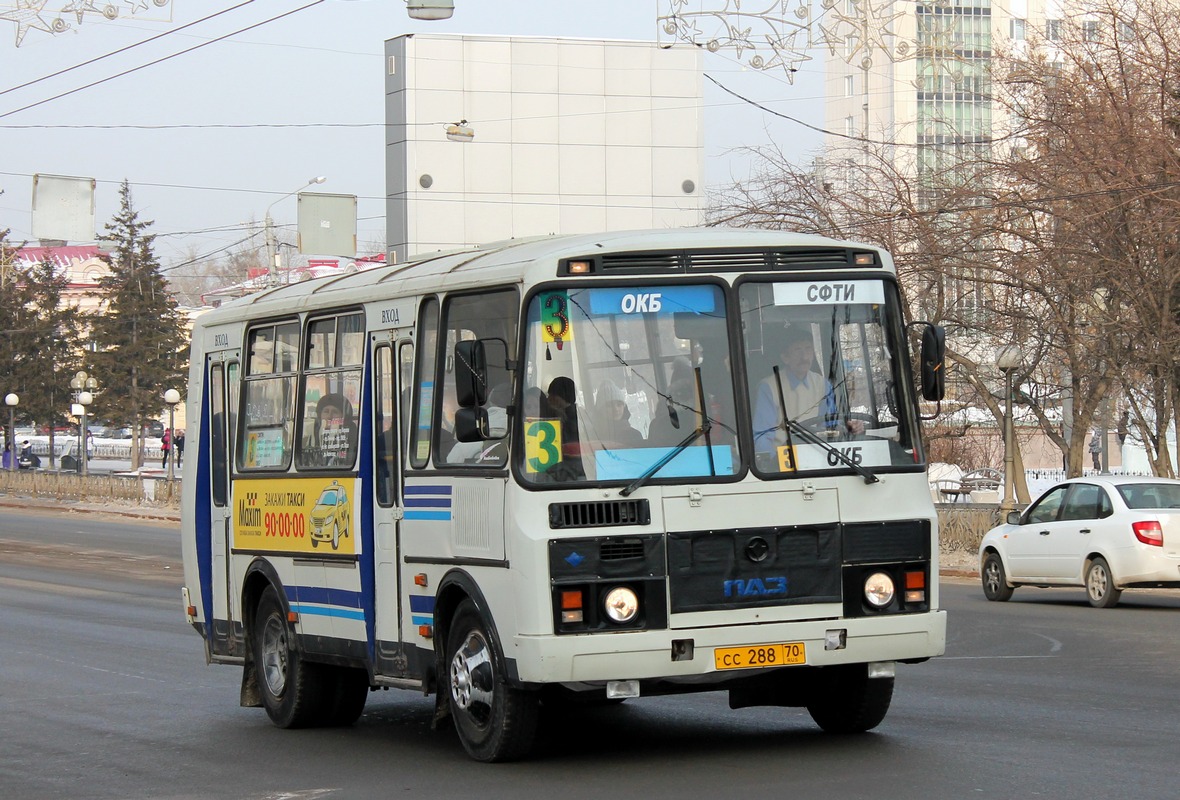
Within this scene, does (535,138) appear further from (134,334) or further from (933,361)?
(933,361)

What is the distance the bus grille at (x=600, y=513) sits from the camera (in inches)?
350

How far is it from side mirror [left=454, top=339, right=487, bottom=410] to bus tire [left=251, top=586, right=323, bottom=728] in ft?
11.4

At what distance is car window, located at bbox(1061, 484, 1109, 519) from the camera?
2111 centimetres

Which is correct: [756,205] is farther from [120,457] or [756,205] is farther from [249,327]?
[120,457]

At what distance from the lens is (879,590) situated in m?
9.24

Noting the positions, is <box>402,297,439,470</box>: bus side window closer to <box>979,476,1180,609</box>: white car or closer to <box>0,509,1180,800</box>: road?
<box>0,509,1180,800</box>: road

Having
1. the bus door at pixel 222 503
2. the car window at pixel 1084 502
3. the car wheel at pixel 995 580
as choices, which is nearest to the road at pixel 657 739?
the bus door at pixel 222 503

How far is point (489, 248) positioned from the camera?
10.7 meters

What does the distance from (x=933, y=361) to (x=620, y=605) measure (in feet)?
7.17

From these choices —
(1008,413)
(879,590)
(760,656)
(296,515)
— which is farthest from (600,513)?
(1008,413)

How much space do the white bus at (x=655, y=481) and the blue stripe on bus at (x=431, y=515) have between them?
0.01m

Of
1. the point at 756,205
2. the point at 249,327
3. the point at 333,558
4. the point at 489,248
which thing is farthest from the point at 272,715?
the point at 756,205

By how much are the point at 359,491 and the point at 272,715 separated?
2.24 metres

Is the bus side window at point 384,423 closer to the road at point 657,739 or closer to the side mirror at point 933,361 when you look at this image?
the road at point 657,739
